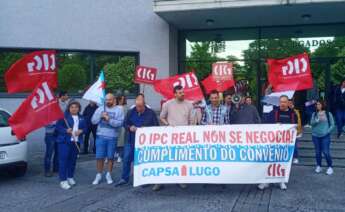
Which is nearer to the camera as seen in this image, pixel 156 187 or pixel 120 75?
pixel 156 187

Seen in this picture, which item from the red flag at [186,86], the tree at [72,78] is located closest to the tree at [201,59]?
the tree at [72,78]

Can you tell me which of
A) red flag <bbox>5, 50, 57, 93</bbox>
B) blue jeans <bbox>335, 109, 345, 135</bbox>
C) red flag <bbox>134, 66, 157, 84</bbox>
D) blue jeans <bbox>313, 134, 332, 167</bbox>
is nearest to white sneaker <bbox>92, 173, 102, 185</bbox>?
red flag <bbox>5, 50, 57, 93</bbox>

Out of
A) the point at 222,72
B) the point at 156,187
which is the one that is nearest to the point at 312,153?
the point at 222,72

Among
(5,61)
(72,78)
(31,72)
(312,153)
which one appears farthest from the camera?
(72,78)

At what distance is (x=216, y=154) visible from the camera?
7.23m

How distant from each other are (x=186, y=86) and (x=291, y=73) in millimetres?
2211

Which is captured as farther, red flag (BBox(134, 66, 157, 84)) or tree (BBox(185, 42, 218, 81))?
tree (BBox(185, 42, 218, 81))

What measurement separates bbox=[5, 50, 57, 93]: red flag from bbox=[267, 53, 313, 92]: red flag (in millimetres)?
4465

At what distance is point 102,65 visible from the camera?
13477 millimetres

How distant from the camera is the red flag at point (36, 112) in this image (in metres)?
7.28

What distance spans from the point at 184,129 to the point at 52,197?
99.8 inches

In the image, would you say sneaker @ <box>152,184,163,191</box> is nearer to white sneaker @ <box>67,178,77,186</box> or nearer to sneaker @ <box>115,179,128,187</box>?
sneaker @ <box>115,179,128,187</box>

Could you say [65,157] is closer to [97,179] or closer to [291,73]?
[97,179]

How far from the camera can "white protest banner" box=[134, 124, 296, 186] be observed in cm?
716
